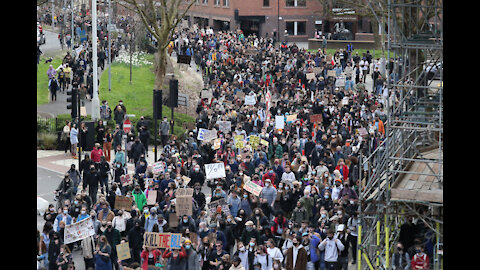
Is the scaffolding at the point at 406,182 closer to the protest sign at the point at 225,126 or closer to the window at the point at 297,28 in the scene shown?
the protest sign at the point at 225,126

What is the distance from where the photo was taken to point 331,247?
20.0 metres

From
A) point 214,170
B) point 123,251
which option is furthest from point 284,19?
point 123,251

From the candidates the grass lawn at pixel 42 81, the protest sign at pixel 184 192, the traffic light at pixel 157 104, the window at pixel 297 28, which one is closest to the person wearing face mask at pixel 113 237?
the protest sign at pixel 184 192

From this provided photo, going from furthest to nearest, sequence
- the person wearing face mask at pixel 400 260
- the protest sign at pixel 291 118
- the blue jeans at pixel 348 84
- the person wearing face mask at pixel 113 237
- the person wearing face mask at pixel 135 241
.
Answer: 1. the blue jeans at pixel 348 84
2. the protest sign at pixel 291 118
3. the person wearing face mask at pixel 135 241
4. the person wearing face mask at pixel 113 237
5. the person wearing face mask at pixel 400 260

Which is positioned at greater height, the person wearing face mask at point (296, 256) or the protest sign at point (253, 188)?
the protest sign at point (253, 188)

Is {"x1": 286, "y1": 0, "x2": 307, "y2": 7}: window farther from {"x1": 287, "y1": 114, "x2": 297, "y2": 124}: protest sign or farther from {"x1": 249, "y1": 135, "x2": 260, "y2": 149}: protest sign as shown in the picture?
{"x1": 249, "y1": 135, "x2": 260, "y2": 149}: protest sign

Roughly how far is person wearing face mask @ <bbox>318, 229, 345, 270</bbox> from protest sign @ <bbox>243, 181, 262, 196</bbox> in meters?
3.79

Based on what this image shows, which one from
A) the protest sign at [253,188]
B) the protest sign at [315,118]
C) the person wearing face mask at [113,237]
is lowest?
the person wearing face mask at [113,237]

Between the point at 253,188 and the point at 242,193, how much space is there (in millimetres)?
299

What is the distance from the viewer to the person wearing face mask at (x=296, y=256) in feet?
65.1

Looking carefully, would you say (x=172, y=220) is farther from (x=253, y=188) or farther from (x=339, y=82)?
(x=339, y=82)

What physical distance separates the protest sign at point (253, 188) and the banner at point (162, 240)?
405 cm

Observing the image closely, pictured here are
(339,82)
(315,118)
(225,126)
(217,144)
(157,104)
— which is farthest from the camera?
(339,82)

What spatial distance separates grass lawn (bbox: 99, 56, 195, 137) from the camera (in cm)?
4028
